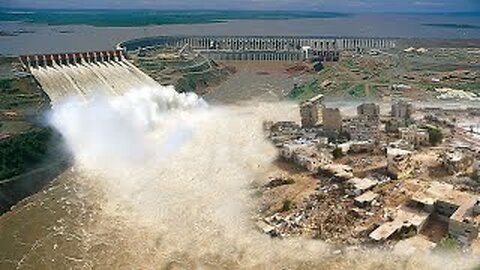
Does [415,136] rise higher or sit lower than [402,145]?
higher

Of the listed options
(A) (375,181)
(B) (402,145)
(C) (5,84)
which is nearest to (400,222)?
(A) (375,181)

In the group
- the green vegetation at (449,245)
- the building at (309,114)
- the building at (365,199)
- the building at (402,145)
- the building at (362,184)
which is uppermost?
the building at (309,114)

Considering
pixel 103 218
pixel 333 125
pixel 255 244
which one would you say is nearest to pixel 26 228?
pixel 103 218

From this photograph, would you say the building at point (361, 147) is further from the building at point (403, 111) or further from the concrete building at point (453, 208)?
the building at point (403, 111)

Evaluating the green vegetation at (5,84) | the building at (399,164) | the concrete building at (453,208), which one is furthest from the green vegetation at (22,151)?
the concrete building at (453,208)

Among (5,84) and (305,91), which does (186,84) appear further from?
(5,84)

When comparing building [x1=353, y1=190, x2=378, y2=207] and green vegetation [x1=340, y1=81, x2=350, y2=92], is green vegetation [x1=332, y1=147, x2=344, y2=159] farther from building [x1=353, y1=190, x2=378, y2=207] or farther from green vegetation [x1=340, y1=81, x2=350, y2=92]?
green vegetation [x1=340, y1=81, x2=350, y2=92]
